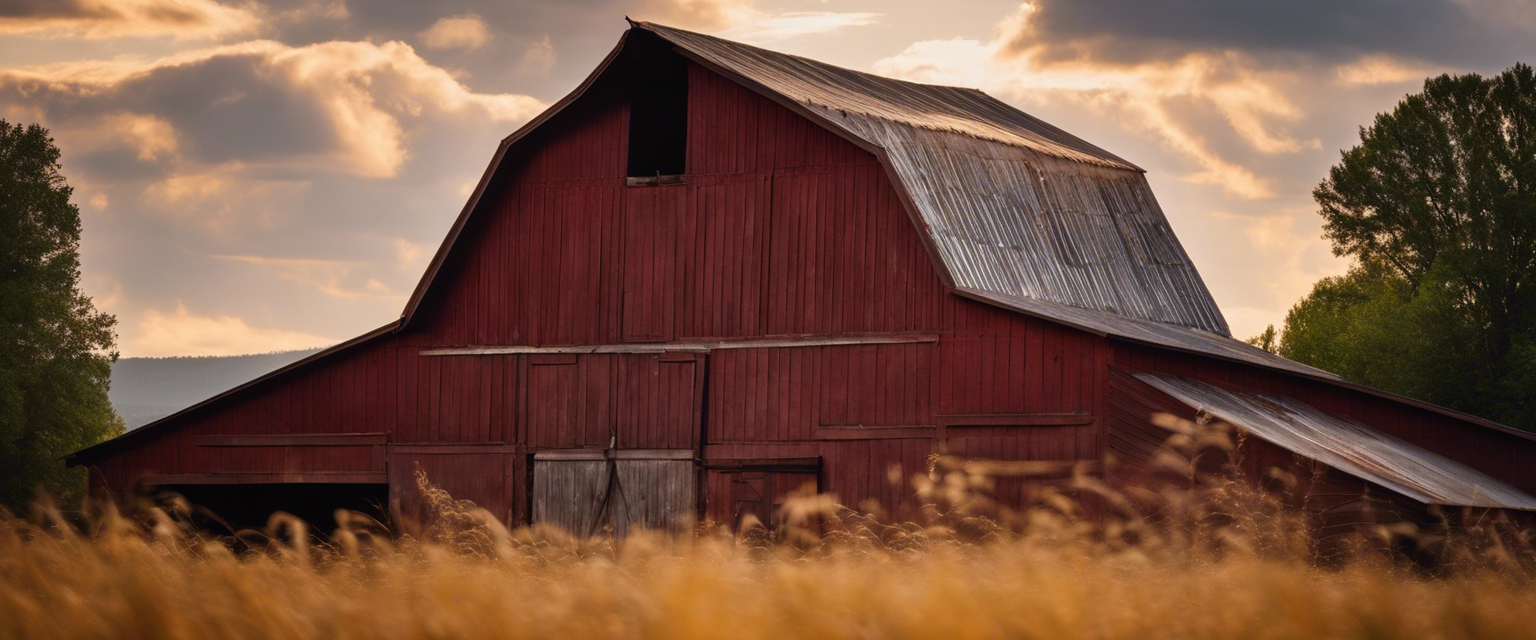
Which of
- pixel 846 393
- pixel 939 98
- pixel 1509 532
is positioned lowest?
pixel 1509 532

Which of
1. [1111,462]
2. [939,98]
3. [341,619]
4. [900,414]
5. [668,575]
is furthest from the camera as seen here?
[939,98]

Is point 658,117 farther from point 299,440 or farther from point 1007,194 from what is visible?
point 299,440

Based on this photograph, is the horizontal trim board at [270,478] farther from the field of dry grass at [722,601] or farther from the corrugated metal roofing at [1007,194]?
the field of dry grass at [722,601]

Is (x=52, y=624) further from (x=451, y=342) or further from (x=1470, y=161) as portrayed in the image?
(x=1470, y=161)

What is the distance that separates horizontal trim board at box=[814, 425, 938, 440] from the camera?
20.5 m

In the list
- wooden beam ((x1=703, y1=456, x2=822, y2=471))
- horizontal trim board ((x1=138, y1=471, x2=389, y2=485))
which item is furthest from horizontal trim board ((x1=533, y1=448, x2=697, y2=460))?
horizontal trim board ((x1=138, y1=471, x2=389, y2=485))

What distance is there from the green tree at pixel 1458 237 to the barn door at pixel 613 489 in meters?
27.6

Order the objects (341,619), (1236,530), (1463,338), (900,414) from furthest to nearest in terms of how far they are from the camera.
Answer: (1463,338) → (900,414) → (1236,530) → (341,619)

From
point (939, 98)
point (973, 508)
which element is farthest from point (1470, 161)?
point (973, 508)

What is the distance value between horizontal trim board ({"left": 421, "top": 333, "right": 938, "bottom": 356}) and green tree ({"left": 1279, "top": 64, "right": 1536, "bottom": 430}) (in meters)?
26.8

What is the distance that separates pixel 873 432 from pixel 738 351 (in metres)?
2.15

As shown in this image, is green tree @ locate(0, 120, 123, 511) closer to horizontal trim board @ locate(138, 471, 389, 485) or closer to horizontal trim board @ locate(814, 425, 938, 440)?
horizontal trim board @ locate(138, 471, 389, 485)

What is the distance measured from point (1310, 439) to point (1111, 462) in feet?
8.80

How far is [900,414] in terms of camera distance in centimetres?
2070
